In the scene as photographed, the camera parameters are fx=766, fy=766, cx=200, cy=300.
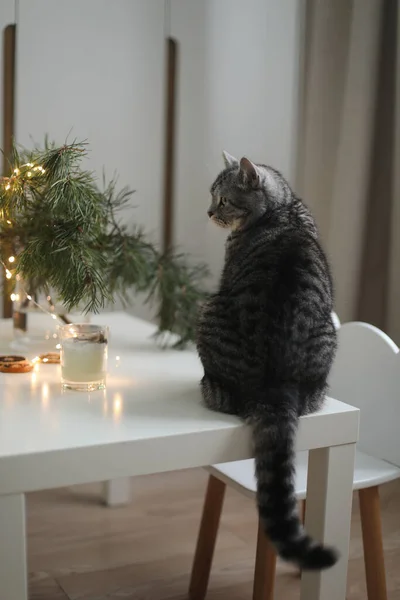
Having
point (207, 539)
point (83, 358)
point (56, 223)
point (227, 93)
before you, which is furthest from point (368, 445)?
point (227, 93)

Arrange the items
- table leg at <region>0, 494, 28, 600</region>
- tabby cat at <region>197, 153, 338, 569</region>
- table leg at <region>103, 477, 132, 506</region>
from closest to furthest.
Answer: table leg at <region>0, 494, 28, 600</region>, tabby cat at <region>197, 153, 338, 569</region>, table leg at <region>103, 477, 132, 506</region>

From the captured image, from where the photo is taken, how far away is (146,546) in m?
2.02

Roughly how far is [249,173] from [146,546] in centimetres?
115

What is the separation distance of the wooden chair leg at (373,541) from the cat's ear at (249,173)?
0.68 meters

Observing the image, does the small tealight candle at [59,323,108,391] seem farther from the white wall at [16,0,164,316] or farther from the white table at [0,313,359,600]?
the white wall at [16,0,164,316]

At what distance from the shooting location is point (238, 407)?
121 cm

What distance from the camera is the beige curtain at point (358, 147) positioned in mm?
2119

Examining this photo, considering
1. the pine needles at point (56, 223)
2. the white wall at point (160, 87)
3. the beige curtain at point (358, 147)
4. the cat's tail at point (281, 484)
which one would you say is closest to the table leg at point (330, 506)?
the cat's tail at point (281, 484)

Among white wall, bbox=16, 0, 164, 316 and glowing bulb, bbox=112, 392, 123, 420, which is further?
white wall, bbox=16, 0, 164, 316

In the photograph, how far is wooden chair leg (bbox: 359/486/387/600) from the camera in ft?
5.11

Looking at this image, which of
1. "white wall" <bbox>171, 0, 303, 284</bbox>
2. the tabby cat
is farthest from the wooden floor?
"white wall" <bbox>171, 0, 303, 284</bbox>

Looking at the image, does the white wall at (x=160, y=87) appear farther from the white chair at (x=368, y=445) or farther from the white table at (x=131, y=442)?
the white table at (x=131, y=442)

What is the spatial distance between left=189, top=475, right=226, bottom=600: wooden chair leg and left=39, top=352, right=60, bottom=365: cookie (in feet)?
1.52

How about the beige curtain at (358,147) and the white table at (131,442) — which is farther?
the beige curtain at (358,147)
